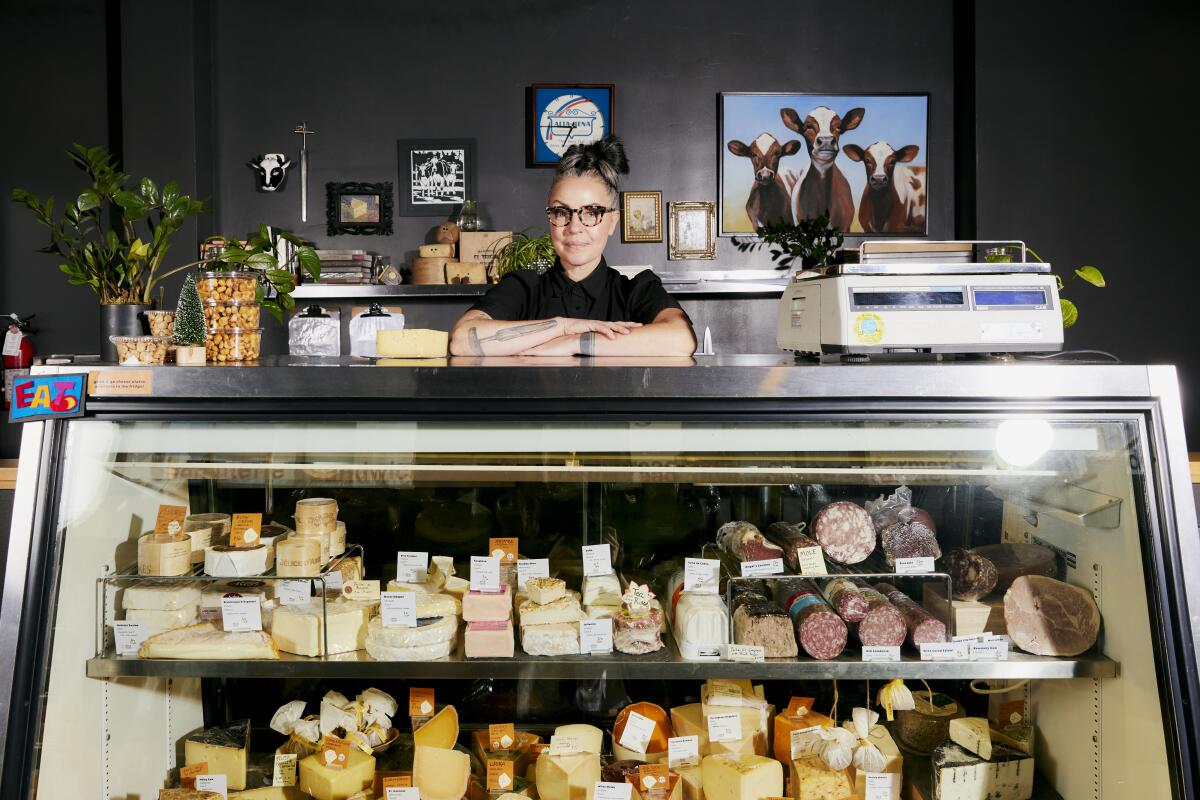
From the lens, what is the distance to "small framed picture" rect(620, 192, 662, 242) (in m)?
5.07

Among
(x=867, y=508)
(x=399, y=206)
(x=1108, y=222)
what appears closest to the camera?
(x=867, y=508)

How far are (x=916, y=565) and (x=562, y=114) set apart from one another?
3971mm

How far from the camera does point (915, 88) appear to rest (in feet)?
16.5

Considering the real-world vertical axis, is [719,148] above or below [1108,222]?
above

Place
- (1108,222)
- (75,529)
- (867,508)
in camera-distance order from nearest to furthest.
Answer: (75,529) → (867,508) → (1108,222)

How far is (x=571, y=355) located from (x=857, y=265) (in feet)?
1.97

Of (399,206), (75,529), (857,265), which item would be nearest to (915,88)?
(399,206)

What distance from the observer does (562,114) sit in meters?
5.05

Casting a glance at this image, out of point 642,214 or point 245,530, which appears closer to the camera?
point 245,530

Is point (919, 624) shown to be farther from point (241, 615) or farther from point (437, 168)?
point (437, 168)

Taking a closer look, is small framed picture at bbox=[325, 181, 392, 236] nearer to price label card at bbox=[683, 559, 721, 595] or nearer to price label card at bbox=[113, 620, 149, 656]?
price label card at bbox=[113, 620, 149, 656]

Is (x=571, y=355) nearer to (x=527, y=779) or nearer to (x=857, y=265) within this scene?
(x=857, y=265)

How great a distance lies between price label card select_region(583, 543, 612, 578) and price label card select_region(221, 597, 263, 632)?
641 millimetres

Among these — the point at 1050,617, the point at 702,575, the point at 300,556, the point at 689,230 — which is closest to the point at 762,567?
the point at 702,575
